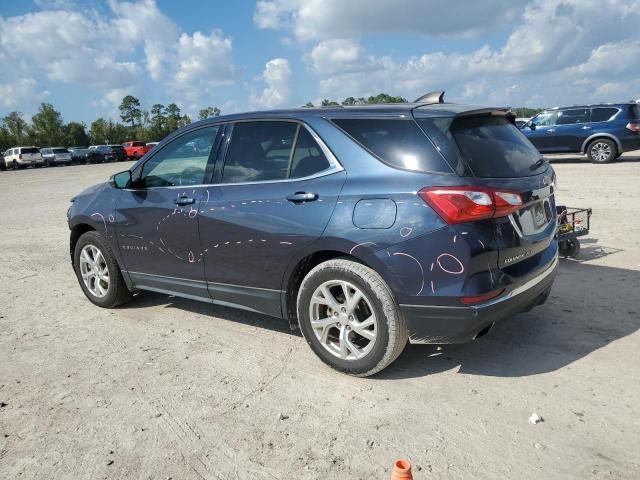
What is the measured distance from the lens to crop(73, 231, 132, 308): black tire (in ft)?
16.8

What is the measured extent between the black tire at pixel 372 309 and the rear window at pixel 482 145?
2.81 feet

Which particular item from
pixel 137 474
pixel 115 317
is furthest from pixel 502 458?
pixel 115 317

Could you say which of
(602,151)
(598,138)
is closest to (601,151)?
(602,151)

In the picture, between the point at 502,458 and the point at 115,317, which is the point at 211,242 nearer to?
the point at 115,317

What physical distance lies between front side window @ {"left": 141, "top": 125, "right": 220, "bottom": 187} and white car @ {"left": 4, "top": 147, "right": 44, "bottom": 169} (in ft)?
147

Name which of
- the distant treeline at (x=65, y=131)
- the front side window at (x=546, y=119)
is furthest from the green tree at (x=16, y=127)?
the front side window at (x=546, y=119)

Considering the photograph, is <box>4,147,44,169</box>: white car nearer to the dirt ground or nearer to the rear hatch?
the dirt ground

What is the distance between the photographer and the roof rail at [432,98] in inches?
157

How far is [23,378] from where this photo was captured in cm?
385

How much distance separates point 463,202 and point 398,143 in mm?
586

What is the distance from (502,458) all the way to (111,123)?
281 ft

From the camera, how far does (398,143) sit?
3.34m

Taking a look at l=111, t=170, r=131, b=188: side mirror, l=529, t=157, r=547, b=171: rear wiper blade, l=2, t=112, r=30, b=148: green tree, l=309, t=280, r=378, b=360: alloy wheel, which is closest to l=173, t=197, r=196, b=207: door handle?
l=111, t=170, r=131, b=188: side mirror

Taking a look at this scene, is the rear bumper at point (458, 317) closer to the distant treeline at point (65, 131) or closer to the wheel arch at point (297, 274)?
the wheel arch at point (297, 274)
